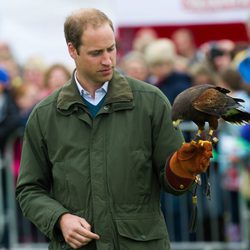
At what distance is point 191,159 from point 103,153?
0.52m

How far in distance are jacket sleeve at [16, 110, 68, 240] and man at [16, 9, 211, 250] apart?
11 mm

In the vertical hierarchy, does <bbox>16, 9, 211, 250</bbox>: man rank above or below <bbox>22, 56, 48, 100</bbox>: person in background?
below

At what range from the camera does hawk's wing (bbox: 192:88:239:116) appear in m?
4.76

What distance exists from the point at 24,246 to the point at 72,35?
210 inches

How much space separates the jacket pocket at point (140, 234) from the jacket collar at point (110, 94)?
0.66 meters

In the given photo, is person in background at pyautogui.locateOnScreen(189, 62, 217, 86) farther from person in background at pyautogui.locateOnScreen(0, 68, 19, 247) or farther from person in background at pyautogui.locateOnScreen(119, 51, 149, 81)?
person in background at pyautogui.locateOnScreen(0, 68, 19, 247)

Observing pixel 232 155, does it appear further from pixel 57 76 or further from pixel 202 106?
pixel 202 106

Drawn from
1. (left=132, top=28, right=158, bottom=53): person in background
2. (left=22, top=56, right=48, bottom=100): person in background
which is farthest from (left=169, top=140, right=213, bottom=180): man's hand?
(left=132, top=28, right=158, bottom=53): person in background

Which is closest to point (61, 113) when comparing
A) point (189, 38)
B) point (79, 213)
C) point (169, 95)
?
point (79, 213)

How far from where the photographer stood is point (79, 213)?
5285 millimetres

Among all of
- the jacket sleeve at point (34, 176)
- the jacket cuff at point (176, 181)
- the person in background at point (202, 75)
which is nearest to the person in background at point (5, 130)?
the person in background at point (202, 75)

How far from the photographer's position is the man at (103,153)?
5227 millimetres

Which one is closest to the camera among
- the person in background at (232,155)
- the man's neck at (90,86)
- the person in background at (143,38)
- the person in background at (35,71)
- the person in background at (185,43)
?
the man's neck at (90,86)

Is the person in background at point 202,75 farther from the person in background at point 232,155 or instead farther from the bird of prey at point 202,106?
the bird of prey at point 202,106
